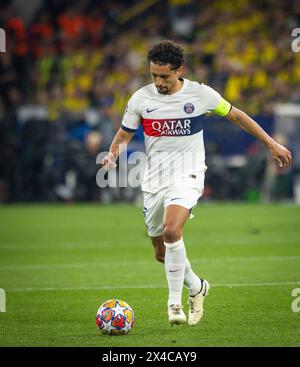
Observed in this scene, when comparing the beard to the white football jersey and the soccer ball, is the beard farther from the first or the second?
the soccer ball

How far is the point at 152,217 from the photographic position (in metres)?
8.44

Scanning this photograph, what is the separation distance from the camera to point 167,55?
8188 mm

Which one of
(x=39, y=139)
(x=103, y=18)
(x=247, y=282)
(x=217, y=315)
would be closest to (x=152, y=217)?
(x=217, y=315)

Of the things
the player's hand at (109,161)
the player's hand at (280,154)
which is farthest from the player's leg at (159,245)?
the player's hand at (280,154)

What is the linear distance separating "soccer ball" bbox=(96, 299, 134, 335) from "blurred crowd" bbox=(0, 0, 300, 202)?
16.1 metres

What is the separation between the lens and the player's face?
820 centimetres

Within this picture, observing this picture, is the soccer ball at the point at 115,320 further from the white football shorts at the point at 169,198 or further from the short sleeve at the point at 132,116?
the short sleeve at the point at 132,116

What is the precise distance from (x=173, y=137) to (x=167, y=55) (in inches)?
29.0

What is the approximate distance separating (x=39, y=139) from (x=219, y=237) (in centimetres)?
998

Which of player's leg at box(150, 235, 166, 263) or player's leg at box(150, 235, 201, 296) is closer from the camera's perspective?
player's leg at box(150, 235, 201, 296)

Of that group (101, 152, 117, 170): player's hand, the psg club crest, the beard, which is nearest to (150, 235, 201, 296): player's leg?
(101, 152, 117, 170): player's hand

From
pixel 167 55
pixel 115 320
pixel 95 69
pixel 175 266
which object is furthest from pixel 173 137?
pixel 95 69
